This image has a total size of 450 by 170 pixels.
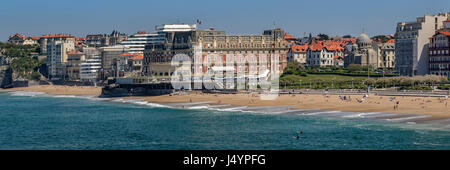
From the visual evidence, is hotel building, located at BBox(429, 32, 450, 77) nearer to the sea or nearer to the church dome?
the sea

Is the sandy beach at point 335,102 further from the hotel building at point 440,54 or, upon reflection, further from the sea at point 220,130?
the hotel building at point 440,54

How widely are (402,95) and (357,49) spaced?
8187cm

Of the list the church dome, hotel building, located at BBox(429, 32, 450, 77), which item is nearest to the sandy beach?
hotel building, located at BBox(429, 32, 450, 77)

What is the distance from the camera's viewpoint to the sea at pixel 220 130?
60.6 m

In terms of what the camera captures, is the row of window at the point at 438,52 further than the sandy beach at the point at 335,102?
Yes

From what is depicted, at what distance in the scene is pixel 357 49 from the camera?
598ft

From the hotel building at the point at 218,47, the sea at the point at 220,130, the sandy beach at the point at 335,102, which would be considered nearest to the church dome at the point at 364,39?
the hotel building at the point at 218,47

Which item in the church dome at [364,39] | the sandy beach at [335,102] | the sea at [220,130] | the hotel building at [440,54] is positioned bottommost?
the sea at [220,130]

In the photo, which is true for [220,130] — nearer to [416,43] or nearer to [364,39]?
[416,43]

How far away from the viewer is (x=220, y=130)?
71.9 m

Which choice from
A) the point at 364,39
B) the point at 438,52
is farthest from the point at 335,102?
the point at 364,39
